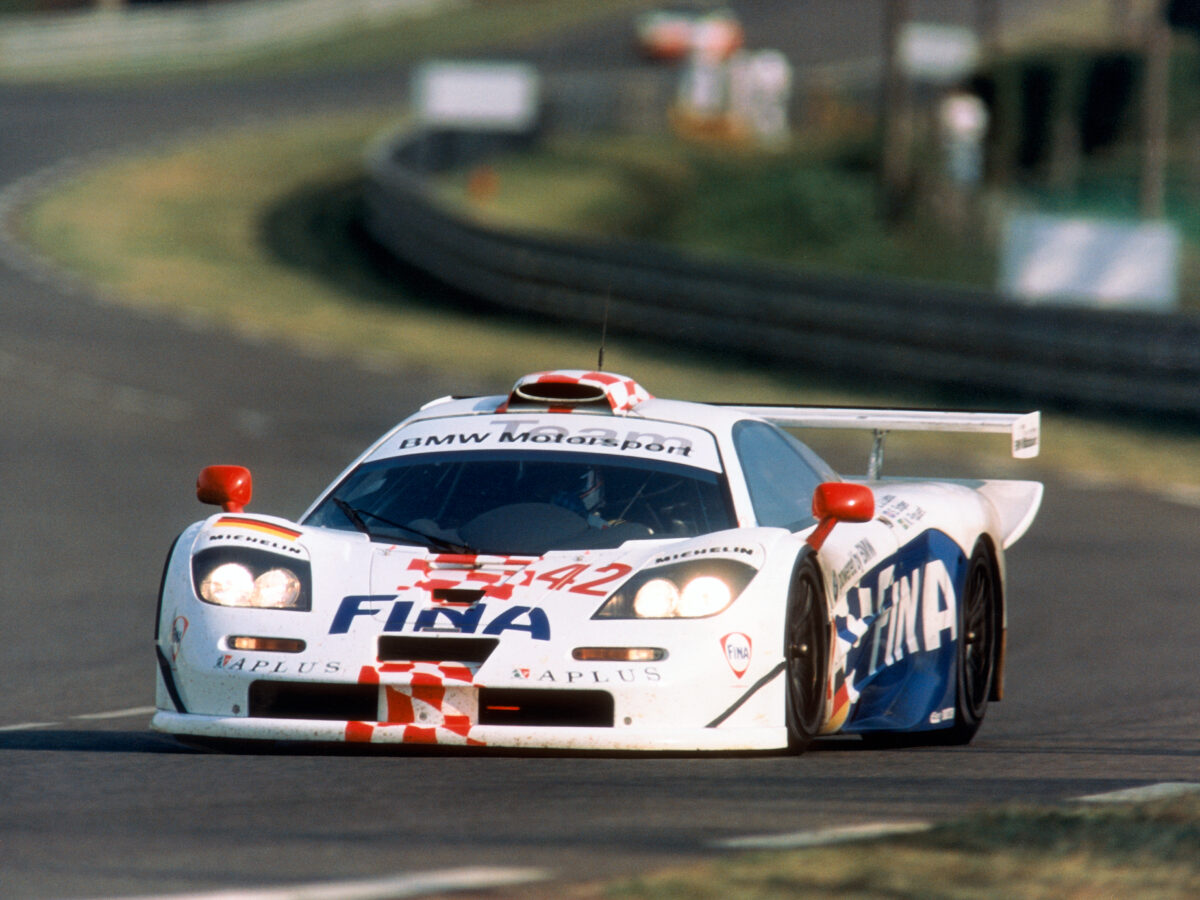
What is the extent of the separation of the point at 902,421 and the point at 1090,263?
16673 mm

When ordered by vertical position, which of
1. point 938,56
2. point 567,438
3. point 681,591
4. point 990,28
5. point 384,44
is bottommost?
point 384,44

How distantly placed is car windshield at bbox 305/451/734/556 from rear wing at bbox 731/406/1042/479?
1027 mm

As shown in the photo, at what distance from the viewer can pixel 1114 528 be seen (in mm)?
15328

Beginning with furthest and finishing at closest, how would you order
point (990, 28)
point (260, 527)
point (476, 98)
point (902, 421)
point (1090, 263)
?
point (990, 28) → point (476, 98) → point (1090, 263) → point (902, 421) → point (260, 527)

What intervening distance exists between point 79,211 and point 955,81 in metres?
24.5

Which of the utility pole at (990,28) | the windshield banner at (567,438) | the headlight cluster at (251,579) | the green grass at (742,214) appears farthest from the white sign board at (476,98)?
the headlight cluster at (251,579)

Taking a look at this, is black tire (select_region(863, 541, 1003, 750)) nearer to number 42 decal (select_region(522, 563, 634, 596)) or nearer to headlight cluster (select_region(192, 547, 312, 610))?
number 42 decal (select_region(522, 563, 634, 596))

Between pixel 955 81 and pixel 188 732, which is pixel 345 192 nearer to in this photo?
pixel 955 81

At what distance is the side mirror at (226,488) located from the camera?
7.97 m

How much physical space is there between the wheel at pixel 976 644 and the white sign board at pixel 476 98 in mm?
32734

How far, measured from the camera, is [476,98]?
42.6 metres

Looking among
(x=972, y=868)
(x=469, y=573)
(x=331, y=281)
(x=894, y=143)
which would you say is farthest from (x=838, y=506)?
(x=894, y=143)

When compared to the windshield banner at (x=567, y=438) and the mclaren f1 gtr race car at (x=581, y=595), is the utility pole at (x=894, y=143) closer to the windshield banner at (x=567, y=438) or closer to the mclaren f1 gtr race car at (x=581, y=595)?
the mclaren f1 gtr race car at (x=581, y=595)

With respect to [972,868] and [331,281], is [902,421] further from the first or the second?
[331,281]
